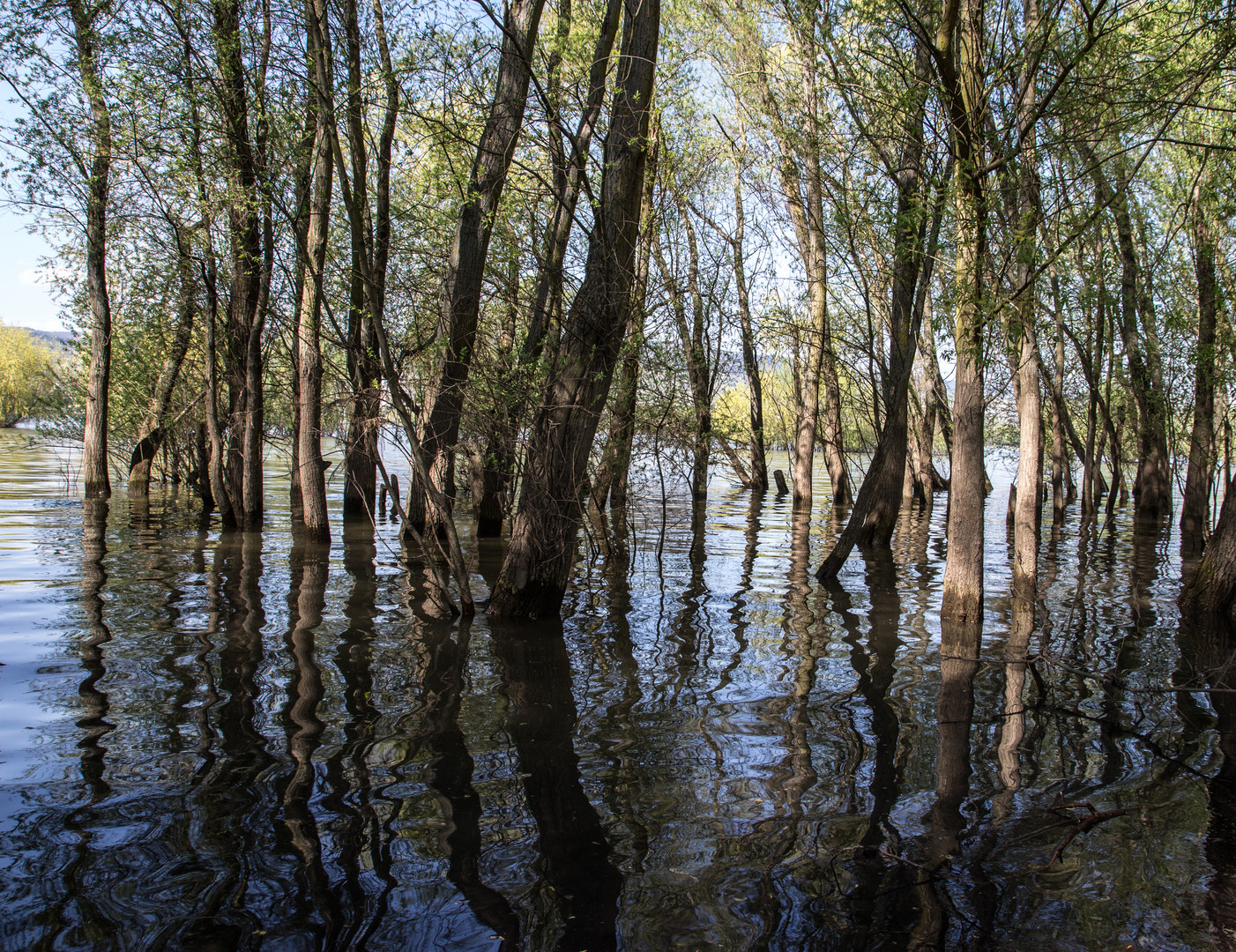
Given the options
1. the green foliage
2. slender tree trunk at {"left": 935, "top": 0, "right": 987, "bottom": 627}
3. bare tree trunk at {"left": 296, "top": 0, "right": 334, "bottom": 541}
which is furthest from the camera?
the green foliage

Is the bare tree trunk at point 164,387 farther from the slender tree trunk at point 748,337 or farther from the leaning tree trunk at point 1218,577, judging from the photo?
the leaning tree trunk at point 1218,577

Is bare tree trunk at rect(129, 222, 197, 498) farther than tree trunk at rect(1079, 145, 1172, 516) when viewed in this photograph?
No

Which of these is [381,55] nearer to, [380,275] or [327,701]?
[380,275]

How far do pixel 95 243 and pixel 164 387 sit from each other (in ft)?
13.1

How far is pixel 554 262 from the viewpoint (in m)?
8.08

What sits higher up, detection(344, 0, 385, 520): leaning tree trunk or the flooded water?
detection(344, 0, 385, 520): leaning tree trunk

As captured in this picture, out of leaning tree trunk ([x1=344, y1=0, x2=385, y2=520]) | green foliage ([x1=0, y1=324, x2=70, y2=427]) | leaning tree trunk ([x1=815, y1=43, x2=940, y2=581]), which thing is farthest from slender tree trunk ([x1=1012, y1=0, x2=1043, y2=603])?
green foliage ([x1=0, y1=324, x2=70, y2=427])

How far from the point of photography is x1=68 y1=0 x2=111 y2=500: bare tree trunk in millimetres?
12117

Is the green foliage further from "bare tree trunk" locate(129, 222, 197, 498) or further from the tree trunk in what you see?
the tree trunk

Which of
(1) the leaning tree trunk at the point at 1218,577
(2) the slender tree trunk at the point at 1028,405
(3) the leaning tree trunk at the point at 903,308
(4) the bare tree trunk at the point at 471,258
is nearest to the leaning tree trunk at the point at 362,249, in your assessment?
(4) the bare tree trunk at the point at 471,258

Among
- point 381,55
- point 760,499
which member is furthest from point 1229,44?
point 760,499

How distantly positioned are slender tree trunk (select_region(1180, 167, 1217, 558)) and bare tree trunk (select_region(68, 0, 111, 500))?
15.8 m

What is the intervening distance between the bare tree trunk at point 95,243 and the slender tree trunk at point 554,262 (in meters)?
7.34

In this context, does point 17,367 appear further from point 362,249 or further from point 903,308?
point 903,308
